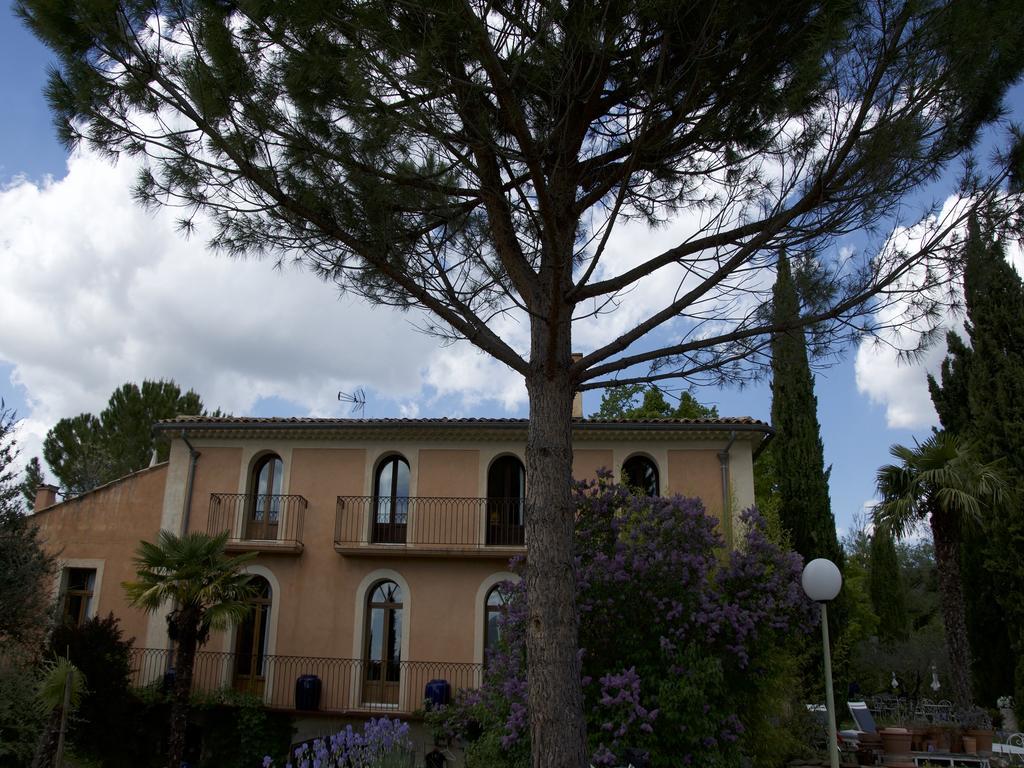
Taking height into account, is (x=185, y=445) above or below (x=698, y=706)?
above

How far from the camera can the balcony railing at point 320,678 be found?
14125 millimetres

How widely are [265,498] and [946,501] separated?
12.4 meters

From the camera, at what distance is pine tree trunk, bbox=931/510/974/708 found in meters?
13.0

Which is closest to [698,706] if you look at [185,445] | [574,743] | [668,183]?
[574,743]

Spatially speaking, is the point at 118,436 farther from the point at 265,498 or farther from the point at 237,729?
the point at 237,729

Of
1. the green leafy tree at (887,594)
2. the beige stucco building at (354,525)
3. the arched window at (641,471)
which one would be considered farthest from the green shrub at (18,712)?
the green leafy tree at (887,594)

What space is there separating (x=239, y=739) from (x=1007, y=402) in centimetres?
1567

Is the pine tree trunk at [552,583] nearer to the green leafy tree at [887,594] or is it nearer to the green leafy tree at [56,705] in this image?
the green leafy tree at [56,705]

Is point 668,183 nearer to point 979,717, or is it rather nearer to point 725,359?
point 725,359

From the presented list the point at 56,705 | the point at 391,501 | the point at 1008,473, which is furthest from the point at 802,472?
the point at 56,705

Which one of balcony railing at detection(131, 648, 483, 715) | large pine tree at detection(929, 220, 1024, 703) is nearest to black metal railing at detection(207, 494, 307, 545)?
balcony railing at detection(131, 648, 483, 715)

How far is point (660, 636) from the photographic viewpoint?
27.4ft

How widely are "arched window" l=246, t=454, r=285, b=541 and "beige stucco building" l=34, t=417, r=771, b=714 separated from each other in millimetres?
41

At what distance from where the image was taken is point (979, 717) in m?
11.8
